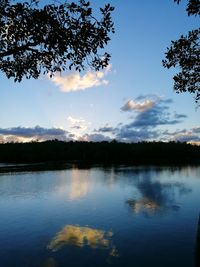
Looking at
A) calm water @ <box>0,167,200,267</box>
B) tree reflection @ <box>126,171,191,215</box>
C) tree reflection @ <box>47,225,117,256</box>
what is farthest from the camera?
tree reflection @ <box>126,171,191,215</box>

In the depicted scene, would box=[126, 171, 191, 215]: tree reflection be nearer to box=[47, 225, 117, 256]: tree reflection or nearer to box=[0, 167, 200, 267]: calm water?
box=[0, 167, 200, 267]: calm water

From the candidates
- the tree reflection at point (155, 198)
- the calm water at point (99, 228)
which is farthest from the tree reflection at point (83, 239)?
the tree reflection at point (155, 198)

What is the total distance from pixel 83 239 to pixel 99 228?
381 cm

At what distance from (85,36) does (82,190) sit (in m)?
48.7

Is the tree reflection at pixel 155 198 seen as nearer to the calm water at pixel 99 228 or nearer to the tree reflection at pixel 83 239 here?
the calm water at pixel 99 228

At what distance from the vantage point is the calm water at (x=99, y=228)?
890 inches

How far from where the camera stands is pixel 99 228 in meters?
30.8

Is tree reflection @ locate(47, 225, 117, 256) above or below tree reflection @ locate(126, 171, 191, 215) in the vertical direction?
below

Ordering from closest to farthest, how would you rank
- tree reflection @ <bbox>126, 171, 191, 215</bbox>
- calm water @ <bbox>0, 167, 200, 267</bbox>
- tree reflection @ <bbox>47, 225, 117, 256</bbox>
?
calm water @ <bbox>0, 167, 200, 267</bbox> < tree reflection @ <bbox>47, 225, 117, 256</bbox> < tree reflection @ <bbox>126, 171, 191, 215</bbox>

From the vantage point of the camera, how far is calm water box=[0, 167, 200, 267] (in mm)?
22594

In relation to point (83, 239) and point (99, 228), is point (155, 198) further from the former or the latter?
point (83, 239)

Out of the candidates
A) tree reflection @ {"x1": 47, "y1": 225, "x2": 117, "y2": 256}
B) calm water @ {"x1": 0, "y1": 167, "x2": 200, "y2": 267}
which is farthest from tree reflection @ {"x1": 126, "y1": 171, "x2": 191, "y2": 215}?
tree reflection @ {"x1": 47, "y1": 225, "x2": 117, "y2": 256}

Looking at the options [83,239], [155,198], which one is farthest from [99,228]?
[155,198]

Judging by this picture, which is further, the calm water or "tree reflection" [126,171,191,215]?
"tree reflection" [126,171,191,215]
